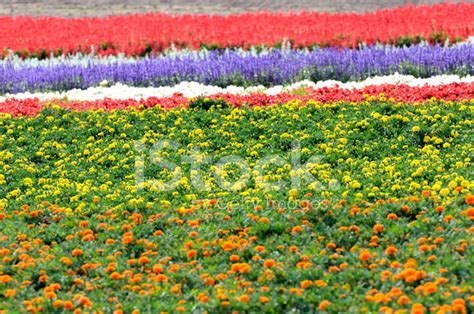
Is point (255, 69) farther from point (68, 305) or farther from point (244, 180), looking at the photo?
point (68, 305)

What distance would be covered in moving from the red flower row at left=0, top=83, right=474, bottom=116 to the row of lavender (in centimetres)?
158

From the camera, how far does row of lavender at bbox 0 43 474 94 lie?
1495 centimetres

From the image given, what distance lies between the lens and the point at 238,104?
1275cm

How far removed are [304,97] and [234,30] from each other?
6.71 m

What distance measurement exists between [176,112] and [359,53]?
448 cm

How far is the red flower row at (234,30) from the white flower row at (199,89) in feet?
10.5

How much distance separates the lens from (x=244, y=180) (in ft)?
31.7

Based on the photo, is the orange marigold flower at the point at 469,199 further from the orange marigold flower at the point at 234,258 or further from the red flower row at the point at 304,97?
the red flower row at the point at 304,97

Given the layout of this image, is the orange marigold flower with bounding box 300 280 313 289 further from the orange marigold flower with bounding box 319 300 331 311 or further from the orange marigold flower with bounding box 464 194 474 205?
the orange marigold flower with bounding box 464 194 474 205

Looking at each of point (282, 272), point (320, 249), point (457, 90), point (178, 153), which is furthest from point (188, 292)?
point (457, 90)

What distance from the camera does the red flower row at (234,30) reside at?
17844mm

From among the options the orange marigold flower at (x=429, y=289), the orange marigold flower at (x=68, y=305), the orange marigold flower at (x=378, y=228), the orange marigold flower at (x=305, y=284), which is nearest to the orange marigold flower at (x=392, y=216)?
the orange marigold flower at (x=378, y=228)

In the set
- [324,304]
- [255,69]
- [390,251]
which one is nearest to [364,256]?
[390,251]

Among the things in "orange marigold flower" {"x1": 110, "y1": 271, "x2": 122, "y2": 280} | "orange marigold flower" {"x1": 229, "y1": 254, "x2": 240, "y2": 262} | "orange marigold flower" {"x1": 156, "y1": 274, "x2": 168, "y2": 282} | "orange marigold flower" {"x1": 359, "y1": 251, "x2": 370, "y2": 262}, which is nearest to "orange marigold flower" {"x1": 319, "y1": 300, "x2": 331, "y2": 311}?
Answer: "orange marigold flower" {"x1": 359, "y1": 251, "x2": 370, "y2": 262}
